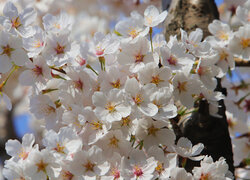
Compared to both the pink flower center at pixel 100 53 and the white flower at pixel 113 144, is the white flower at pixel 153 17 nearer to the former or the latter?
the pink flower center at pixel 100 53

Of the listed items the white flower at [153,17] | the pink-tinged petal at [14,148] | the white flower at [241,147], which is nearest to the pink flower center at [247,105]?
the white flower at [241,147]

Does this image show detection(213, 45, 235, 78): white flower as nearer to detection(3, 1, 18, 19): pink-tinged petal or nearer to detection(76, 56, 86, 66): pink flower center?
detection(76, 56, 86, 66): pink flower center

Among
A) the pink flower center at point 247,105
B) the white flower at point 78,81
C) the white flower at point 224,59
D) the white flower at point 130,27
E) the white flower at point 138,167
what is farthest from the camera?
the pink flower center at point 247,105

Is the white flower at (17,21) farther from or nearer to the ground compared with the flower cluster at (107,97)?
farther from the ground

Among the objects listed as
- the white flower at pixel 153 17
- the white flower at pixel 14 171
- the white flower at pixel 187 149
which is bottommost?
the white flower at pixel 187 149

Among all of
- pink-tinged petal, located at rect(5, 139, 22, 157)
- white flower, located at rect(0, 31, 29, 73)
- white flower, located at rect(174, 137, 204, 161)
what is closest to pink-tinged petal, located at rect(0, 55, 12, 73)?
white flower, located at rect(0, 31, 29, 73)

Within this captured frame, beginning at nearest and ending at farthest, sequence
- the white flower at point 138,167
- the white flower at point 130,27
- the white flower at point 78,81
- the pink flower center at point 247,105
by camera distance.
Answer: the white flower at point 138,167
the white flower at point 78,81
the white flower at point 130,27
the pink flower center at point 247,105

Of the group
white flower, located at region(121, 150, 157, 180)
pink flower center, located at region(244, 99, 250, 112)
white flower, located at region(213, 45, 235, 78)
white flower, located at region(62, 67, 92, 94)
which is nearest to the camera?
white flower, located at region(121, 150, 157, 180)
